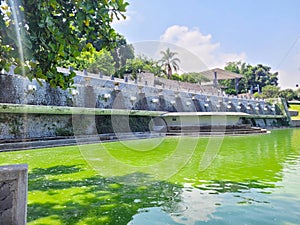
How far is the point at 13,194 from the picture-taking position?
216 cm

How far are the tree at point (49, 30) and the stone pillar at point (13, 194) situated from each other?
138 cm

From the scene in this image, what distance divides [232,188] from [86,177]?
2780mm

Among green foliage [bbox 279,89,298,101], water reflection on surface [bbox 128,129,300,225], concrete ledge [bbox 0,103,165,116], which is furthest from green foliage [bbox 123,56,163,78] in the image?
water reflection on surface [bbox 128,129,300,225]

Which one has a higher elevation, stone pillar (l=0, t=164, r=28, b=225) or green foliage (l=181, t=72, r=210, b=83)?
green foliage (l=181, t=72, r=210, b=83)

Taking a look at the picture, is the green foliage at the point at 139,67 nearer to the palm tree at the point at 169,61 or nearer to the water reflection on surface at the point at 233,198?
the palm tree at the point at 169,61

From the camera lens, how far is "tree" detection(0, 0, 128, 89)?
290cm

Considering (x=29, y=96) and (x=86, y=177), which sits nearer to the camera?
(x=86, y=177)

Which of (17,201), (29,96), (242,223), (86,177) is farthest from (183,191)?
(29,96)

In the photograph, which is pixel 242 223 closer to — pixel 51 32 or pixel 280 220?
pixel 280 220

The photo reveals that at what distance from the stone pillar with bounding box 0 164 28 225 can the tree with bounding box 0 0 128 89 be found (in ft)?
4.53

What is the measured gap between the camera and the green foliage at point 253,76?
1965 inches

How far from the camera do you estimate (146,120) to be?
57.8 feet

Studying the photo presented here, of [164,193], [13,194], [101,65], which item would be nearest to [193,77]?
[101,65]

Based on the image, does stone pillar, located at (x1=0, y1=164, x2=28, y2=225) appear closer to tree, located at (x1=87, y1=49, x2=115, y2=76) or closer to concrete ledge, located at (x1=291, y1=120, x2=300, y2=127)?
tree, located at (x1=87, y1=49, x2=115, y2=76)
